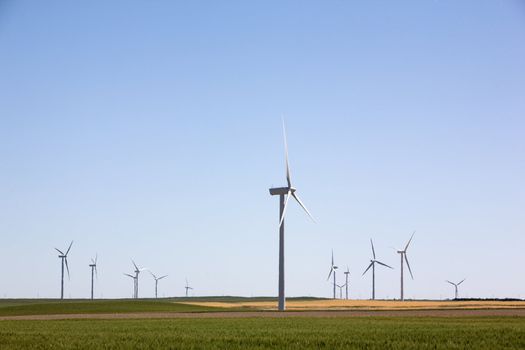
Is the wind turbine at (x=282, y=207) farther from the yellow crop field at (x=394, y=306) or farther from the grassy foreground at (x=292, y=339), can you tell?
the grassy foreground at (x=292, y=339)

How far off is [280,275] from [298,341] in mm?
65438

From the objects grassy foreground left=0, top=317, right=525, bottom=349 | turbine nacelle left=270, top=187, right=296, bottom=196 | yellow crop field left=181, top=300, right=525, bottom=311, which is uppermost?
turbine nacelle left=270, top=187, right=296, bottom=196

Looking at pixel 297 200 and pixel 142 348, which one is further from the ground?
pixel 297 200

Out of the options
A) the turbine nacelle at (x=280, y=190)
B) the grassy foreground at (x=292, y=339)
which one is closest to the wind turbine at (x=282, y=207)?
the turbine nacelle at (x=280, y=190)

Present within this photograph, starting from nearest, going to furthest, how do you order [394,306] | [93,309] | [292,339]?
[292,339], [93,309], [394,306]

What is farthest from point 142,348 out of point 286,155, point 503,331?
point 286,155

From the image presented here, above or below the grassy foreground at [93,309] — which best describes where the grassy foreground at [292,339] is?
above

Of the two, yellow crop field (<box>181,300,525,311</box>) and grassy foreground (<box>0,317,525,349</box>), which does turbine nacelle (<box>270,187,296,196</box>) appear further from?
grassy foreground (<box>0,317,525,349</box>)

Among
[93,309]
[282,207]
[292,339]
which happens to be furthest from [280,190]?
[292,339]

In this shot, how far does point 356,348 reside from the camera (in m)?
36.5

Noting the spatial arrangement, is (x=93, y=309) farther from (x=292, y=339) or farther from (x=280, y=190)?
(x=292, y=339)

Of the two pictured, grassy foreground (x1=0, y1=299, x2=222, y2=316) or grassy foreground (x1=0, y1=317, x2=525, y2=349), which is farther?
grassy foreground (x1=0, y1=299, x2=222, y2=316)

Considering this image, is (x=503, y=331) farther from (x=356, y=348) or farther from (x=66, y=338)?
(x=66, y=338)

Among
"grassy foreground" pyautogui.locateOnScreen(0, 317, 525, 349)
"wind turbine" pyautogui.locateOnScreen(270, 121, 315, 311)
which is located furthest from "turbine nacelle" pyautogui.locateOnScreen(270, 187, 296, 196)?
"grassy foreground" pyautogui.locateOnScreen(0, 317, 525, 349)
